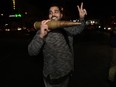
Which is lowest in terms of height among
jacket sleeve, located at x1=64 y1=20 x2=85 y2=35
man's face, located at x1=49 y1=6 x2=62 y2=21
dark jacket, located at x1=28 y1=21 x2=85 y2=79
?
dark jacket, located at x1=28 y1=21 x2=85 y2=79

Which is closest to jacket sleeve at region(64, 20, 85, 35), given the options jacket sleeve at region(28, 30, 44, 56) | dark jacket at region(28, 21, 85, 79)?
dark jacket at region(28, 21, 85, 79)

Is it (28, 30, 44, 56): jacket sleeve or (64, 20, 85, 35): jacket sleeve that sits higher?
(64, 20, 85, 35): jacket sleeve

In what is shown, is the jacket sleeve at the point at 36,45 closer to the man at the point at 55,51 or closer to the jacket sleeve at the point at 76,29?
the man at the point at 55,51

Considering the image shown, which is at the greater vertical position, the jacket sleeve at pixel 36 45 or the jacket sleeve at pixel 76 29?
the jacket sleeve at pixel 76 29

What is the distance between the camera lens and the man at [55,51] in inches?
125

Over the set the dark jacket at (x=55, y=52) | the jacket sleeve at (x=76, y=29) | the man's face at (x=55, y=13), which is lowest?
the dark jacket at (x=55, y=52)

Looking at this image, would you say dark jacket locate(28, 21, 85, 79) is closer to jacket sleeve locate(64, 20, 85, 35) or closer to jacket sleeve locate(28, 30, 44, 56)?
jacket sleeve locate(28, 30, 44, 56)

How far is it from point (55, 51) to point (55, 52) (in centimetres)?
1

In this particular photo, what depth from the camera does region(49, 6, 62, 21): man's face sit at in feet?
10.5

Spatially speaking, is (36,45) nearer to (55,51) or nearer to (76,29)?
(55,51)

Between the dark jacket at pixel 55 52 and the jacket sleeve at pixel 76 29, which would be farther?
the jacket sleeve at pixel 76 29

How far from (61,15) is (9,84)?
4998mm

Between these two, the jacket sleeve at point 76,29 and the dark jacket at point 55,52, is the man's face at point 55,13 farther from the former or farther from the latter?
the jacket sleeve at point 76,29

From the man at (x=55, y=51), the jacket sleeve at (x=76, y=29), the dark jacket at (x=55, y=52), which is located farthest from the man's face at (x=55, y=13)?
the jacket sleeve at (x=76, y=29)
